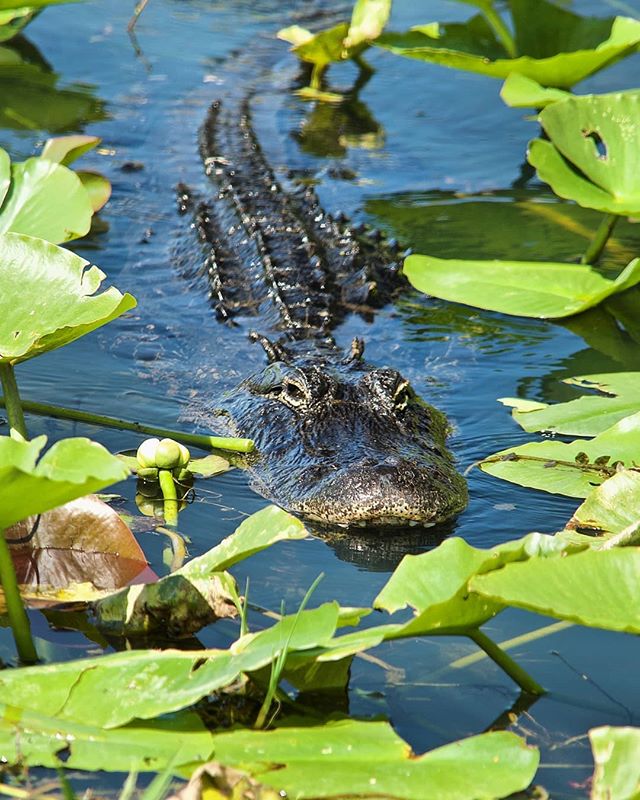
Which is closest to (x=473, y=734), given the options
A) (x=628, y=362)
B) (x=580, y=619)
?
(x=580, y=619)

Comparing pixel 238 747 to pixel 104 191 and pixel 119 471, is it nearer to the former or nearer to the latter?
pixel 119 471

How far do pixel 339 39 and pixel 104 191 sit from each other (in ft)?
12.0

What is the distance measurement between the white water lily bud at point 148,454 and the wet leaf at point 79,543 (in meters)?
0.72

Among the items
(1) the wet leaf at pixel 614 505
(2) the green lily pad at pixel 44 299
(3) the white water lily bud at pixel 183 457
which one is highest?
(2) the green lily pad at pixel 44 299

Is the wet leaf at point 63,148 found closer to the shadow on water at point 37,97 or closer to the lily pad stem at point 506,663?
the shadow on water at point 37,97

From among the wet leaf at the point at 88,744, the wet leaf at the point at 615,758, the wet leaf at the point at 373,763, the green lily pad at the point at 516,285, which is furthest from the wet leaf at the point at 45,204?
the wet leaf at the point at 615,758

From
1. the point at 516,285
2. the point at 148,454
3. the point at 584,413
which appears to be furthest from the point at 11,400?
the point at 516,285

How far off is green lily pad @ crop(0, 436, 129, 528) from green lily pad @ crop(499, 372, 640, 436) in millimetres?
2262

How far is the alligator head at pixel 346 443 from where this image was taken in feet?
12.3

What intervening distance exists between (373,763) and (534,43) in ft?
20.6

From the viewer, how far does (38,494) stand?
2.42 metres

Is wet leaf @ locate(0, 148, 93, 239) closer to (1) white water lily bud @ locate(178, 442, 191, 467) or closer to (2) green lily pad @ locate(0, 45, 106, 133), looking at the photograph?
(1) white water lily bud @ locate(178, 442, 191, 467)

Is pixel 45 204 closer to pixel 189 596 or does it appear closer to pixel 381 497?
pixel 381 497

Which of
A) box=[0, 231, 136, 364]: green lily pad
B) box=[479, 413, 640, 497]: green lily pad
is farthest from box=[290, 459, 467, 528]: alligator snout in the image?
box=[0, 231, 136, 364]: green lily pad
